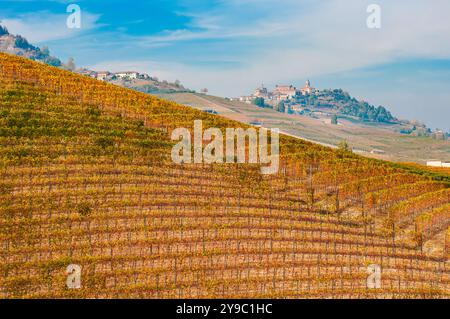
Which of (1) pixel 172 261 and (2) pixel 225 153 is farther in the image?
(2) pixel 225 153

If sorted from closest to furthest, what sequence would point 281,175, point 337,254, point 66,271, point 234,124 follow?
point 66,271 < point 337,254 < point 281,175 < point 234,124

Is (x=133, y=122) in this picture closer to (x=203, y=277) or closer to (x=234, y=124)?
(x=234, y=124)

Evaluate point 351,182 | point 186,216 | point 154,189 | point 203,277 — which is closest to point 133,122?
point 154,189

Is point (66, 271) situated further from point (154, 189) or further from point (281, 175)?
point (281, 175)
